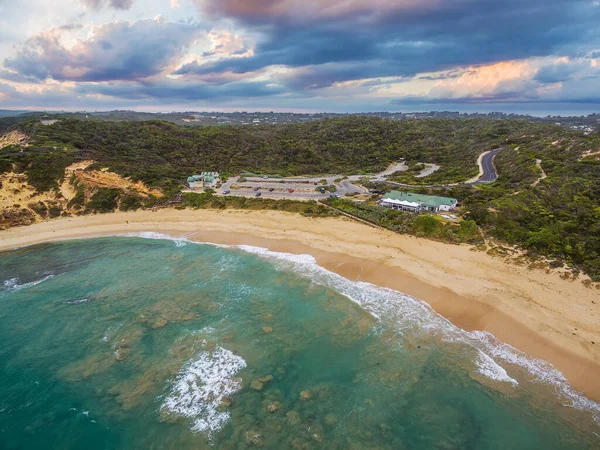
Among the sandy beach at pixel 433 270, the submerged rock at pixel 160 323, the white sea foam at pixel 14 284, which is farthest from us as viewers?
the white sea foam at pixel 14 284

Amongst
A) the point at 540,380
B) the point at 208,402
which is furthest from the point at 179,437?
the point at 540,380

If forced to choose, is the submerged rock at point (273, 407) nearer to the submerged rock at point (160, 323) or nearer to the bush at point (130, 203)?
the submerged rock at point (160, 323)

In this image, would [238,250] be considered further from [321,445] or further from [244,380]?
[321,445]

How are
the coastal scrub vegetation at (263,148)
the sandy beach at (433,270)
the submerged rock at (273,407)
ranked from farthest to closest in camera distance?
the coastal scrub vegetation at (263,148)
the sandy beach at (433,270)
the submerged rock at (273,407)

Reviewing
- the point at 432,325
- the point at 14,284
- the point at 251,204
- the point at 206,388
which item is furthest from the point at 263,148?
the point at 206,388

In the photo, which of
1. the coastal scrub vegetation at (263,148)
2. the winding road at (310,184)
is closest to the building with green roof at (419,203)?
the winding road at (310,184)

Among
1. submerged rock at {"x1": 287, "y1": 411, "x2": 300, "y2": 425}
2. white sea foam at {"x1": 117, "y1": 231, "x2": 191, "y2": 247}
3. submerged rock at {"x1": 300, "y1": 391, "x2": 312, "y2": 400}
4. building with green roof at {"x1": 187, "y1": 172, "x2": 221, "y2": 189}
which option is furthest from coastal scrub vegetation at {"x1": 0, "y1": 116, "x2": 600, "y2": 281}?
submerged rock at {"x1": 287, "y1": 411, "x2": 300, "y2": 425}

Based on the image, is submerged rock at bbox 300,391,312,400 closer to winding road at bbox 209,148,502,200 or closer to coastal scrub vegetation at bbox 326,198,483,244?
coastal scrub vegetation at bbox 326,198,483,244
